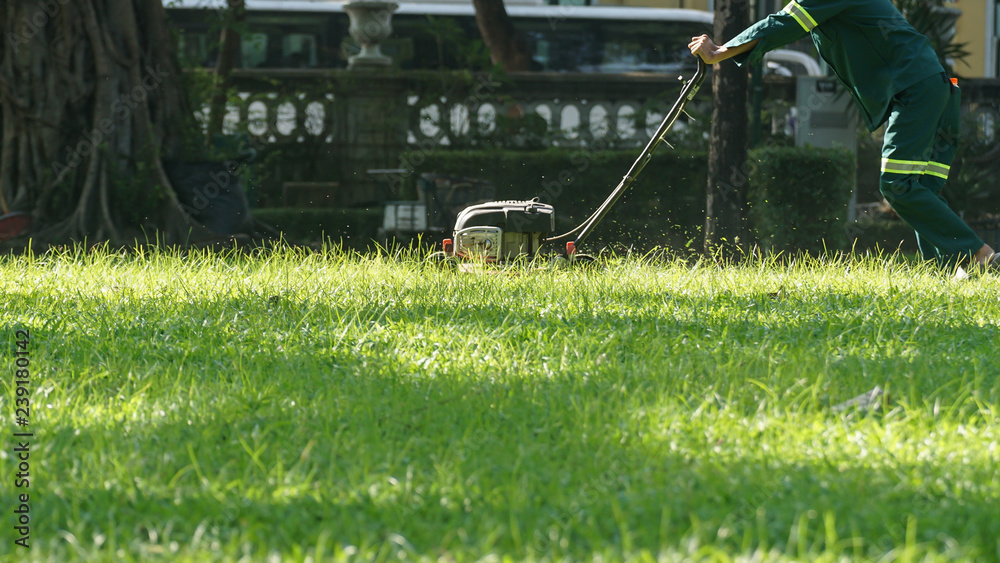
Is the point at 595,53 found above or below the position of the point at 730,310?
above

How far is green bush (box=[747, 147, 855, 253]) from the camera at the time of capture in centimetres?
895

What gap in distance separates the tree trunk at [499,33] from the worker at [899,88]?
9478 mm

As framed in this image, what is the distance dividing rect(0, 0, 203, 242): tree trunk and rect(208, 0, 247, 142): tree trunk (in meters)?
1.64

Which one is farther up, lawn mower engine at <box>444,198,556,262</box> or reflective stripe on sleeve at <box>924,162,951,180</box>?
reflective stripe on sleeve at <box>924,162,951,180</box>

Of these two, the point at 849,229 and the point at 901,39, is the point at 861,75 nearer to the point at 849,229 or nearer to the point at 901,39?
the point at 901,39

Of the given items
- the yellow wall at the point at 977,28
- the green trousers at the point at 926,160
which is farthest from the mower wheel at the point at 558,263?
the yellow wall at the point at 977,28

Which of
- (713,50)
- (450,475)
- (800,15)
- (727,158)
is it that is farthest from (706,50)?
(450,475)

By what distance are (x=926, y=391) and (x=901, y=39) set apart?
2966mm

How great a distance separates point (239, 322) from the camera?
4379 millimetres

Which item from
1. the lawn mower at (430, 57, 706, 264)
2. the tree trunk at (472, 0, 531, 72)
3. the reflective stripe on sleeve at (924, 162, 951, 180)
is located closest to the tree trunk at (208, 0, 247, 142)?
the tree trunk at (472, 0, 531, 72)

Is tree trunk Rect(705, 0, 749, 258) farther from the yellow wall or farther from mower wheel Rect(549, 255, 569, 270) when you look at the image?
the yellow wall

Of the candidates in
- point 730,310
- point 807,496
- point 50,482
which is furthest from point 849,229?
point 50,482

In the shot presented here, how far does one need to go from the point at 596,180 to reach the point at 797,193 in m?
2.42

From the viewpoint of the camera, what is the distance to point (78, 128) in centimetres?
882
